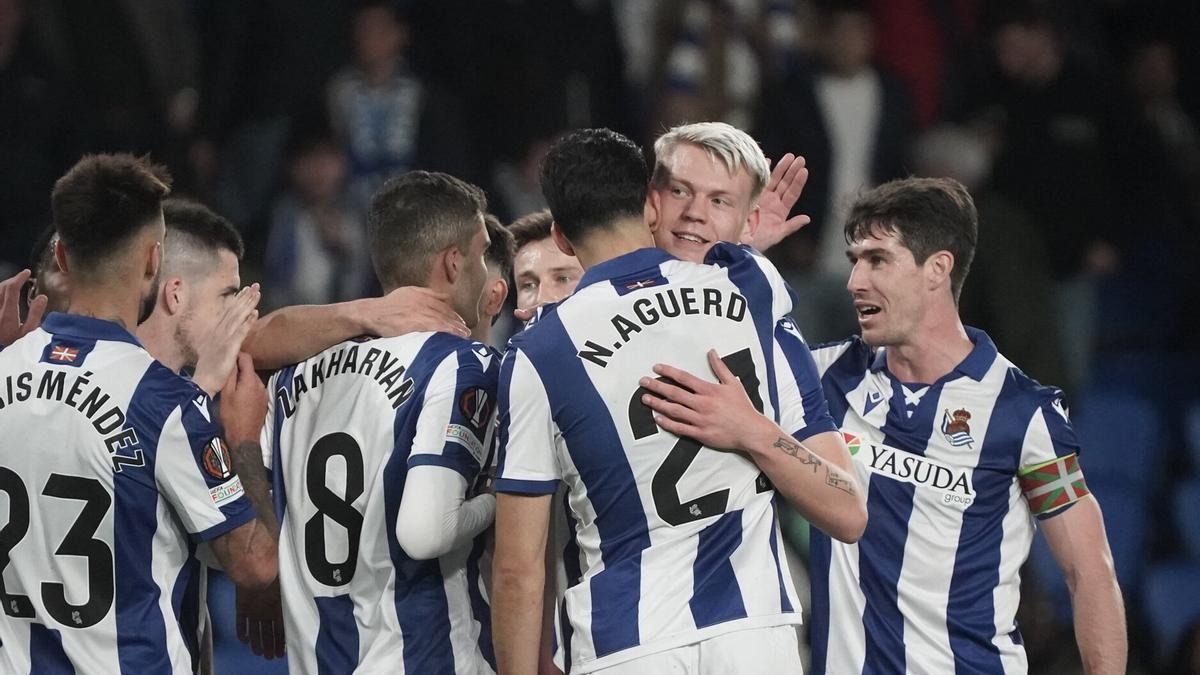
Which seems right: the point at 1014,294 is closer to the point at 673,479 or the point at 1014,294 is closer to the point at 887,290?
the point at 887,290

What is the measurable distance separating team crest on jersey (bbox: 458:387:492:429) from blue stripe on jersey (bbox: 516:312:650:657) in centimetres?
36

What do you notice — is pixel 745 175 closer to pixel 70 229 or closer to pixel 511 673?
pixel 511 673

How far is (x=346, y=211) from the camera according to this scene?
372 inches

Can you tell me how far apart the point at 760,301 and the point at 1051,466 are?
131 cm

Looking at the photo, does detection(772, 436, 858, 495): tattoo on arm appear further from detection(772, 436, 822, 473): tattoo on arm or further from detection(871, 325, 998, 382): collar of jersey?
detection(871, 325, 998, 382): collar of jersey

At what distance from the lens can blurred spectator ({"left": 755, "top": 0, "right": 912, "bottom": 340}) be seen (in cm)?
986

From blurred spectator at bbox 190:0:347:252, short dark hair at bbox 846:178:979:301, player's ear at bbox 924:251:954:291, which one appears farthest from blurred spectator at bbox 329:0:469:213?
player's ear at bbox 924:251:954:291

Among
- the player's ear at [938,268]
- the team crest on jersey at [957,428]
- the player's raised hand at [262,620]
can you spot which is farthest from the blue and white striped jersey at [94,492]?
the player's ear at [938,268]

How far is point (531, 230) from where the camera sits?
212 inches

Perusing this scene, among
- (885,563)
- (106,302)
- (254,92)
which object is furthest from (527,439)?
(254,92)

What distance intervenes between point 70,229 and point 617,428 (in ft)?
5.21

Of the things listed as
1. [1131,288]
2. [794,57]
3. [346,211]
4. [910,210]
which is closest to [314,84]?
[346,211]

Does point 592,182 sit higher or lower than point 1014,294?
higher

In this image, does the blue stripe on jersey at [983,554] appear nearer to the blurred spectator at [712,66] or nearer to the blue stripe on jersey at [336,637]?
the blue stripe on jersey at [336,637]
